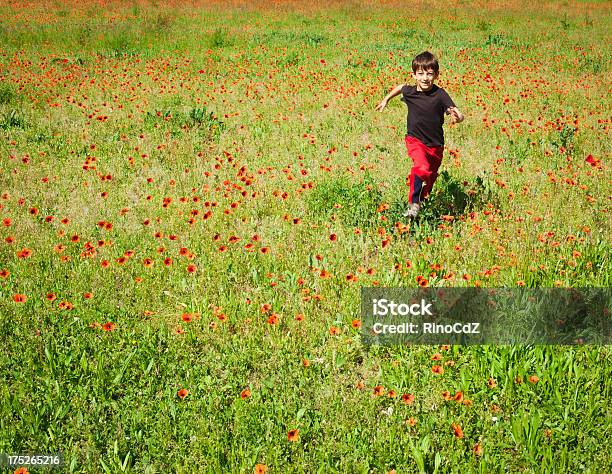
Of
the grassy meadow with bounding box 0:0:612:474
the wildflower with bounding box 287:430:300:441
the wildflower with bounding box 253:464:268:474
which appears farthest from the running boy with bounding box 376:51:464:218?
the wildflower with bounding box 253:464:268:474

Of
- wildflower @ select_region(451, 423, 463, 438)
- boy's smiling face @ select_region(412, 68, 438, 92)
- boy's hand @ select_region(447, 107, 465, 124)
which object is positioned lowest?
wildflower @ select_region(451, 423, 463, 438)

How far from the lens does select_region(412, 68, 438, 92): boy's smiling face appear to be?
4.66 metres

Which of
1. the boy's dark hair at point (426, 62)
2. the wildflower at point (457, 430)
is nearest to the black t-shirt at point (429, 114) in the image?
the boy's dark hair at point (426, 62)

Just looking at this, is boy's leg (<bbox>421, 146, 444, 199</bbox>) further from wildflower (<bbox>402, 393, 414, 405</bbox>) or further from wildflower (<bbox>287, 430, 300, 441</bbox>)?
wildflower (<bbox>287, 430, 300, 441</bbox>)

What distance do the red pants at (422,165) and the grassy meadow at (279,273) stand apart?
0.20 metres

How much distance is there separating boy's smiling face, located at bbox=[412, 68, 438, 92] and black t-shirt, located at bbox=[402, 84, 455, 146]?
0.22 feet

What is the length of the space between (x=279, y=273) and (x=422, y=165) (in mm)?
1859

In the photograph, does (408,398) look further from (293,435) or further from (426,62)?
(426,62)

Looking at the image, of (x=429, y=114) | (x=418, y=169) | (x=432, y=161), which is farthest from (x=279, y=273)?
(x=429, y=114)

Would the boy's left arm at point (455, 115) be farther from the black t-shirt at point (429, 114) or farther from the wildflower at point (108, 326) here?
the wildflower at point (108, 326)

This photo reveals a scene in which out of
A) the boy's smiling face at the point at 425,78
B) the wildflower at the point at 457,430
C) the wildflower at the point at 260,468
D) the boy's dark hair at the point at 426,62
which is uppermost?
the boy's dark hair at the point at 426,62

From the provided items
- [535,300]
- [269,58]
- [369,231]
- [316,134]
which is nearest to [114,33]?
[269,58]

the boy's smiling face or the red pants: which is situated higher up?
the boy's smiling face

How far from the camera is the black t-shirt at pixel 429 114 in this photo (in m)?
4.75
